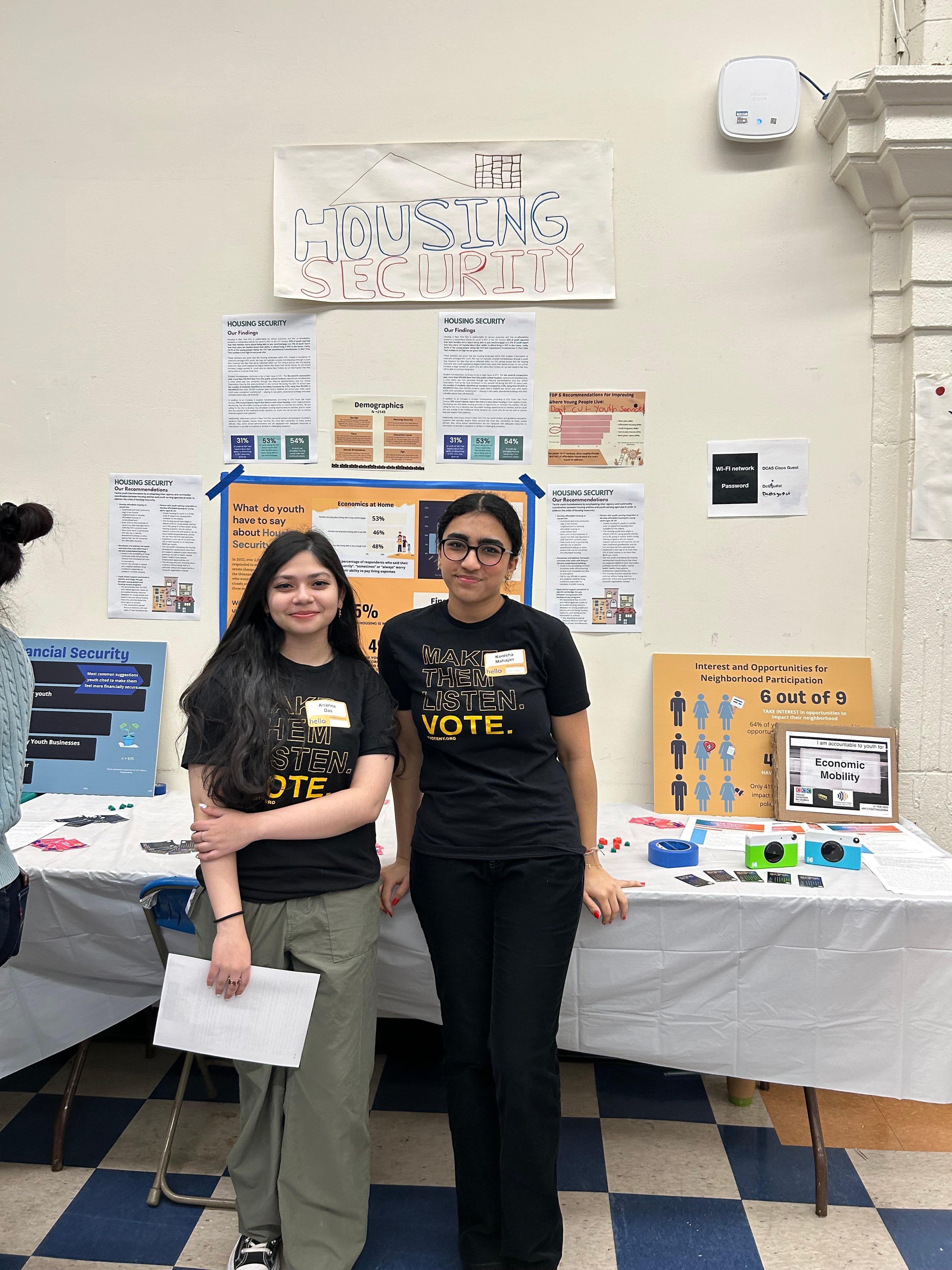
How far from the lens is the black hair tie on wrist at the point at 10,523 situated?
57.2 inches

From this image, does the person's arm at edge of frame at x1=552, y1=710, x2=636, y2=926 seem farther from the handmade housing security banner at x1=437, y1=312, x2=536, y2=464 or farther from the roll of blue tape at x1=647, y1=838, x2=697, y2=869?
the handmade housing security banner at x1=437, y1=312, x2=536, y2=464

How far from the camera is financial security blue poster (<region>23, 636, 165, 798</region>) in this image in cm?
271

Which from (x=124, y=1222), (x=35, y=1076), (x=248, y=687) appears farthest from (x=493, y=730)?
(x=35, y=1076)

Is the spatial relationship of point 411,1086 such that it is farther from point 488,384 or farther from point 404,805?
point 488,384

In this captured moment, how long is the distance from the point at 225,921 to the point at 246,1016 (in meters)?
0.19

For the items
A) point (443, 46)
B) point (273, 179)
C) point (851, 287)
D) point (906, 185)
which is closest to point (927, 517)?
point (851, 287)

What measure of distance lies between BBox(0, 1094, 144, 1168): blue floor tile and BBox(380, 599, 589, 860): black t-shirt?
47.6 inches

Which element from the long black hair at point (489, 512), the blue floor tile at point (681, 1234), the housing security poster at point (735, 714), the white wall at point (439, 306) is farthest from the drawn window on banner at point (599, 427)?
the blue floor tile at point (681, 1234)

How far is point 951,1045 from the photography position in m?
1.96

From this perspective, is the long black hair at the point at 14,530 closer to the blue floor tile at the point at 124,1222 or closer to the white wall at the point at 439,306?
the white wall at the point at 439,306

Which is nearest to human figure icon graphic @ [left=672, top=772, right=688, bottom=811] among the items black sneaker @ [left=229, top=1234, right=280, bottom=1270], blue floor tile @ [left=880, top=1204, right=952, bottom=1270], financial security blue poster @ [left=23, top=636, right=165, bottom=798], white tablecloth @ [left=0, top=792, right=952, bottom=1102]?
white tablecloth @ [left=0, top=792, right=952, bottom=1102]

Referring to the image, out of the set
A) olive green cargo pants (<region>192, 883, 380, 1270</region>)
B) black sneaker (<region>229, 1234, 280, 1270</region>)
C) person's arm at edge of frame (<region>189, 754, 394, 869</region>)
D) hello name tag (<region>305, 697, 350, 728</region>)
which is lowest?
black sneaker (<region>229, 1234, 280, 1270</region>)

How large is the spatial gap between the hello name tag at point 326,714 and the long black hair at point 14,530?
1.82 feet

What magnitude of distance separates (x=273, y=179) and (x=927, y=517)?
210 cm
